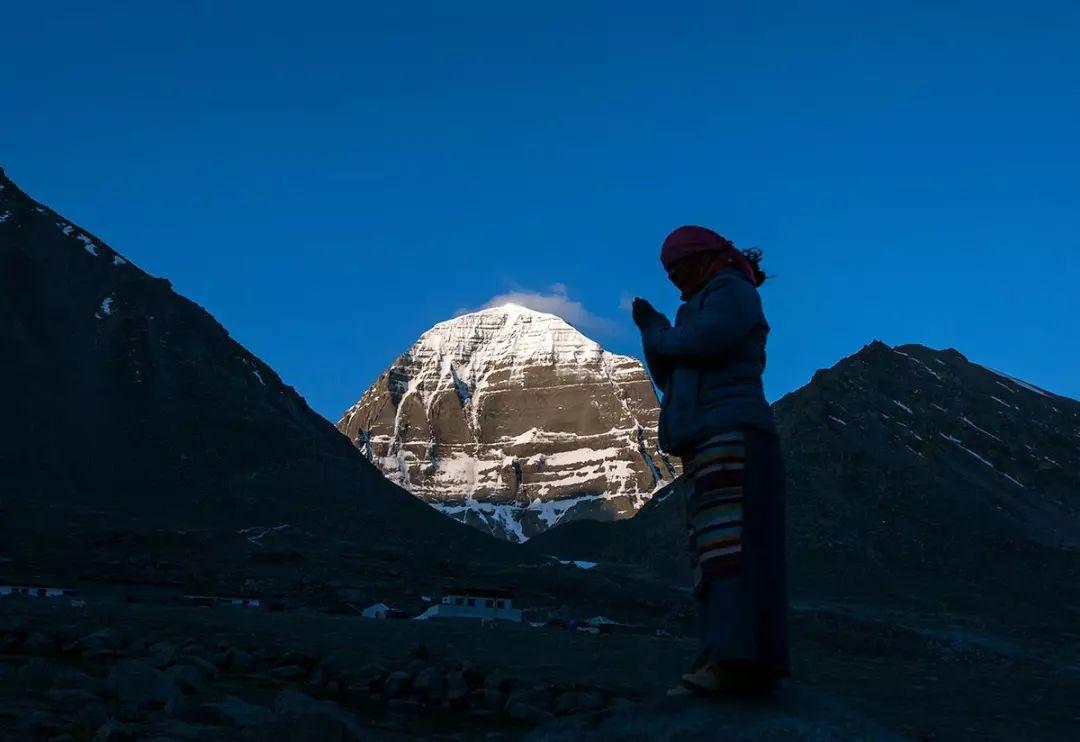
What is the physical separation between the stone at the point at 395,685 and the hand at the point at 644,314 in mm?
7685

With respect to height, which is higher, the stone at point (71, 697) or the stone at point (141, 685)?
the stone at point (141, 685)

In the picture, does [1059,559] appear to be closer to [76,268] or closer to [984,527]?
[984,527]

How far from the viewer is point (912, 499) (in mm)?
123688

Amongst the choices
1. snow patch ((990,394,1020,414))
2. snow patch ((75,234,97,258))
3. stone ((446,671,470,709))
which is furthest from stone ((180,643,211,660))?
snow patch ((990,394,1020,414))

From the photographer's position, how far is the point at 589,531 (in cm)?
16725

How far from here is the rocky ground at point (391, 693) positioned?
23.3 feet

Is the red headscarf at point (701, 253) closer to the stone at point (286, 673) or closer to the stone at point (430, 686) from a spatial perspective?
the stone at point (430, 686)

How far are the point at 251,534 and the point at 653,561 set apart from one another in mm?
47642

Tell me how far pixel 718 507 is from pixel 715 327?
1.26m

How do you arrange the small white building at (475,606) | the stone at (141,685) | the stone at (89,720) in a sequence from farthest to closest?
the small white building at (475,606) < the stone at (141,685) < the stone at (89,720)

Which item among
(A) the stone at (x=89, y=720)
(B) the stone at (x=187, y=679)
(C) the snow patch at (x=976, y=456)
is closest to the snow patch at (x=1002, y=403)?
(C) the snow patch at (x=976, y=456)

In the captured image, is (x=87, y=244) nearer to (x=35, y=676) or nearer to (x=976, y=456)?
(x=976, y=456)

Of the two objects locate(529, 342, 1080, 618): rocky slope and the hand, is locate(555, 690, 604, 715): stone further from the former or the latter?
locate(529, 342, 1080, 618): rocky slope

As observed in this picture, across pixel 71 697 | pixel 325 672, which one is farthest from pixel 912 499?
pixel 71 697
